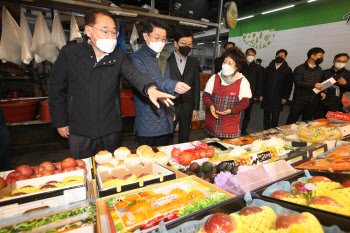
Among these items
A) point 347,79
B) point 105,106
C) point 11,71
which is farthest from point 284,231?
point 11,71

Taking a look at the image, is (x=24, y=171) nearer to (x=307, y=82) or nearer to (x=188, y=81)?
(x=188, y=81)

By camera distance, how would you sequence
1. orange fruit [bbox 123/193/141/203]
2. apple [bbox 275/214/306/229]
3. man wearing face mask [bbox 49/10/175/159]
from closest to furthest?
apple [bbox 275/214/306/229] → orange fruit [bbox 123/193/141/203] → man wearing face mask [bbox 49/10/175/159]

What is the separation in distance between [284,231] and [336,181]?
77 cm

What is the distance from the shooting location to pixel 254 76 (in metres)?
5.09

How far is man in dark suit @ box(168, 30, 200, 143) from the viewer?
2.82 metres

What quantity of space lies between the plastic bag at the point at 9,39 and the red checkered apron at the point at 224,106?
13.0 ft

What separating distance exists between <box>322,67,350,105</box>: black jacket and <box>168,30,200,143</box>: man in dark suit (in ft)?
11.4

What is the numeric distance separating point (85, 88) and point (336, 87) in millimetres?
5247

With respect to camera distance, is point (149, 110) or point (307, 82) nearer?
point (149, 110)

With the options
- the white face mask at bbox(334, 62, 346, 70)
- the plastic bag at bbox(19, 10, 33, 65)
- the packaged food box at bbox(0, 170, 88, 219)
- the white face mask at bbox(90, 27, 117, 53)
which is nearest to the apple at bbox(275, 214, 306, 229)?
the packaged food box at bbox(0, 170, 88, 219)

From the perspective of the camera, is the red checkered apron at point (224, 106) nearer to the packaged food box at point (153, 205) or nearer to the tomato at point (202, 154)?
the tomato at point (202, 154)

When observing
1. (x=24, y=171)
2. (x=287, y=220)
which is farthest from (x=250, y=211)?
(x=24, y=171)

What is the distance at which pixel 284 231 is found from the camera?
658mm

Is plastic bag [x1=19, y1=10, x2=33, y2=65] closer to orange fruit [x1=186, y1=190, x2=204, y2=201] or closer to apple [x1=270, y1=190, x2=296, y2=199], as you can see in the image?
orange fruit [x1=186, y1=190, x2=204, y2=201]
